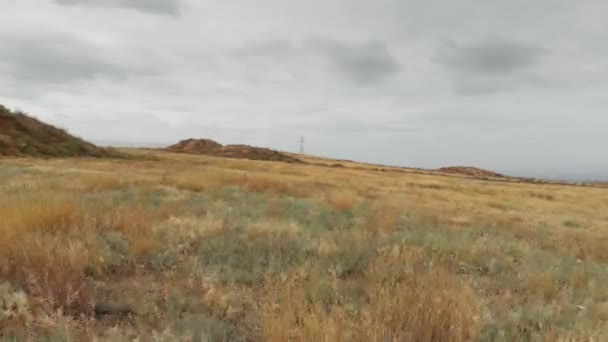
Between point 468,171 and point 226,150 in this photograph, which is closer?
point 226,150

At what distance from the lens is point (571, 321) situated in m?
4.82

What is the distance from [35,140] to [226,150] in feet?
151

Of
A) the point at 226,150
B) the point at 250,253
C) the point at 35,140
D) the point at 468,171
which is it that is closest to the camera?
the point at 250,253

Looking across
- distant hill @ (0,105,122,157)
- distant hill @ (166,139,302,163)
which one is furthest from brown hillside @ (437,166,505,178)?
distant hill @ (0,105,122,157)

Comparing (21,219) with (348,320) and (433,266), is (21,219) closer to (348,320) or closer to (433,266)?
(348,320)

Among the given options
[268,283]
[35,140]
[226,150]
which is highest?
[226,150]

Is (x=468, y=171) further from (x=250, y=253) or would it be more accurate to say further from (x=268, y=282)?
(x=268, y=282)

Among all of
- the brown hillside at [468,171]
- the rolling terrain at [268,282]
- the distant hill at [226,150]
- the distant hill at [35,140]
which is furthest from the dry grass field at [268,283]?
the brown hillside at [468,171]

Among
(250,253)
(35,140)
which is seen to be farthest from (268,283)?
(35,140)

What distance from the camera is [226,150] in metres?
83.5

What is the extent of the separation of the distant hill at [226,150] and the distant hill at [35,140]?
36.7 metres

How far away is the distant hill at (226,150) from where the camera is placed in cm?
8012

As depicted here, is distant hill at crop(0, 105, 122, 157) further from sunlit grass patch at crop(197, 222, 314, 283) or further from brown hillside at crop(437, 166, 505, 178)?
brown hillside at crop(437, 166, 505, 178)

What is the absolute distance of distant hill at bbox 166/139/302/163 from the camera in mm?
80125
